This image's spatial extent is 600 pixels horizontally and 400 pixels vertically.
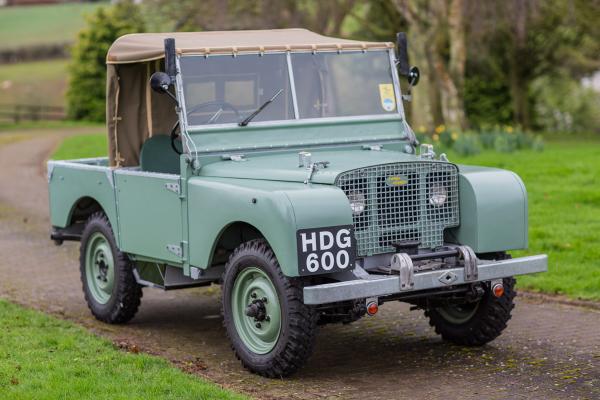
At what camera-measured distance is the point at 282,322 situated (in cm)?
714

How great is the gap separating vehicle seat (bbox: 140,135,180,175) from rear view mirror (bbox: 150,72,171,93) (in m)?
1.29

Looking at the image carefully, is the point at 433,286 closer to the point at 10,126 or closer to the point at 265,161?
the point at 265,161

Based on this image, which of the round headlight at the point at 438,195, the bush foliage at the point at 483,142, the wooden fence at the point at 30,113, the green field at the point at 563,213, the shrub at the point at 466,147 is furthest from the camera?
the wooden fence at the point at 30,113

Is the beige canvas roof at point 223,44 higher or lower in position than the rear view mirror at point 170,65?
higher

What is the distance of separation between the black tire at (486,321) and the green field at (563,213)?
2116 mm

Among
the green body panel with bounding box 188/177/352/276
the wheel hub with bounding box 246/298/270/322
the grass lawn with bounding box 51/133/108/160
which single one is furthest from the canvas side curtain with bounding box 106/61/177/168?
the grass lawn with bounding box 51/133/108/160

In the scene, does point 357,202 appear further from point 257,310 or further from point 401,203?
point 257,310

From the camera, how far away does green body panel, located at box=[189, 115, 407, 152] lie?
27.4 feet

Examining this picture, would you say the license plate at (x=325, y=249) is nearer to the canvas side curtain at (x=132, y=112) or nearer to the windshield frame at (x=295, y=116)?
the windshield frame at (x=295, y=116)

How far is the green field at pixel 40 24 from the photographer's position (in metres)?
77.5

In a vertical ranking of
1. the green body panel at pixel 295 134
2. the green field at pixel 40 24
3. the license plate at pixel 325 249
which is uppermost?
the green field at pixel 40 24

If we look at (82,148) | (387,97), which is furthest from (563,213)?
(82,148)

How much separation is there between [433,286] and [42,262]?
6.60 metres

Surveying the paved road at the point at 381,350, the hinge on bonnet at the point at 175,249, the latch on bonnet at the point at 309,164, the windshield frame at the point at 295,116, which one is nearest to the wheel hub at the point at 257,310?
the paved road at the point at 381,350
